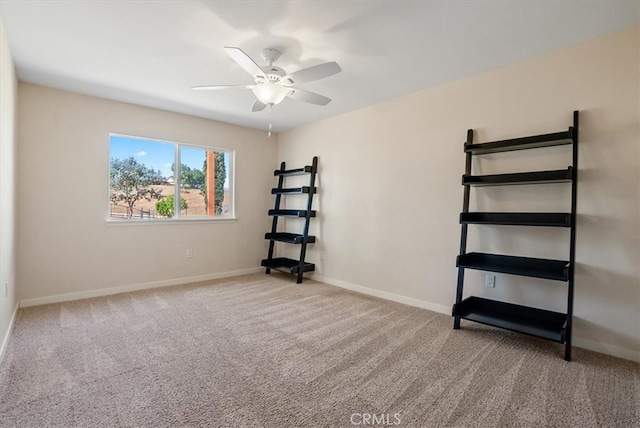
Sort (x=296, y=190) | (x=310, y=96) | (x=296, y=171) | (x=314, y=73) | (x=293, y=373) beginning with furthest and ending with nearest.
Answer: (x=296, y=171) → (x=296, y=190) → (x=310, y=96) → (x=314, y=73) → (x=293, y=373)

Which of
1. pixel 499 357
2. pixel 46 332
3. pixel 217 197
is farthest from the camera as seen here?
pixel 217 197

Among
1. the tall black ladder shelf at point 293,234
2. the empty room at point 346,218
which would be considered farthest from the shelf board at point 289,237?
the empty room at point 346,218

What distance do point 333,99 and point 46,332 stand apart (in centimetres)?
360

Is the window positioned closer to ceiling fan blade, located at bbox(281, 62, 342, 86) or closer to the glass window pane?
the glass window pane

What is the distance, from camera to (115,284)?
152 inches

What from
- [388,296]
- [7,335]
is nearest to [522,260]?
[388,296]

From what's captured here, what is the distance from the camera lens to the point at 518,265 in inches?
105

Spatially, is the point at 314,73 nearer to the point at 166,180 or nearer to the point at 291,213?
the point at 291,213

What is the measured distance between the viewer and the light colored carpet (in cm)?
167

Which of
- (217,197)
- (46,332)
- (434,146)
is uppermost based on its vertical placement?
(434,146)

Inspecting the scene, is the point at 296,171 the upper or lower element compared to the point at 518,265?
upper

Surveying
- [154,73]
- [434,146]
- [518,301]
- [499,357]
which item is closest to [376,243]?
[434,146]

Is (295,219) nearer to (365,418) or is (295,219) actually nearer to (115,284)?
(115,284)

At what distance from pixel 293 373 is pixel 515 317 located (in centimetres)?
190
